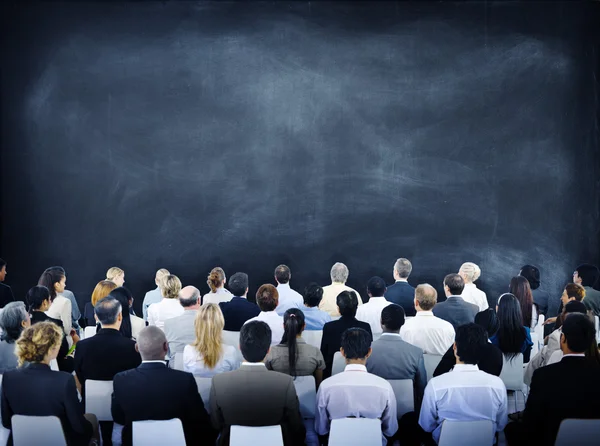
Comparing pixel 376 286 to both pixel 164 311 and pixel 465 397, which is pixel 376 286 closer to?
pixel 164 311

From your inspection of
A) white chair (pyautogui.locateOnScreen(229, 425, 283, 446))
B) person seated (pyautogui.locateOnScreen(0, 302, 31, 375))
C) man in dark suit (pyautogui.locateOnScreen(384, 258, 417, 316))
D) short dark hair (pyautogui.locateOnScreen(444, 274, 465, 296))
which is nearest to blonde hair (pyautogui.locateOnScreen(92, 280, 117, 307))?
person seated (pyautogui.locateOnScreen(0, 302, 31, 375))

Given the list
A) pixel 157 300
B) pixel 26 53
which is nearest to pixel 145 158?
pixel 26 53

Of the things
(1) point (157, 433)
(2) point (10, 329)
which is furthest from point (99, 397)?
(2) point (10, 329)

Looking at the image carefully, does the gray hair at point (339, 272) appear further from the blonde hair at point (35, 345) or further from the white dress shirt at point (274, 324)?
the blonde hair at point (35, 345)

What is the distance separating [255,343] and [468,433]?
46.3 inches

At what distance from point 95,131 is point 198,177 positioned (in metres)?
1.45

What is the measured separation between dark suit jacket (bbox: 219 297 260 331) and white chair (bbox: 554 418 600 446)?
2775 millimetres

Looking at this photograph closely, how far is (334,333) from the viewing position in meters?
4.60

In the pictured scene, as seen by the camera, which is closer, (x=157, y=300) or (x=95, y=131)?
(x=157, y=300)

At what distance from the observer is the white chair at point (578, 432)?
10.2 feet

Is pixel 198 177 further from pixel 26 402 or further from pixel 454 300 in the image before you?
pixel 26 402

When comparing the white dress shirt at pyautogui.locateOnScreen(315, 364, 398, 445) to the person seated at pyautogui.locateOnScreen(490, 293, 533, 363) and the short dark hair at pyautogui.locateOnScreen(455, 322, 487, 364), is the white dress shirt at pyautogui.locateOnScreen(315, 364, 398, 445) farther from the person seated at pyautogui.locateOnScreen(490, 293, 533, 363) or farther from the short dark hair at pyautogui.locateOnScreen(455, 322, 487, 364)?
the person seated at pyautogui.locateOnScreen(490, 293, 533, 363)

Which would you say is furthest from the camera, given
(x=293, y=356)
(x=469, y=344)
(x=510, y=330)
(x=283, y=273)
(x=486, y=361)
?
(x=283, y=273)

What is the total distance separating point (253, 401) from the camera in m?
3.33
